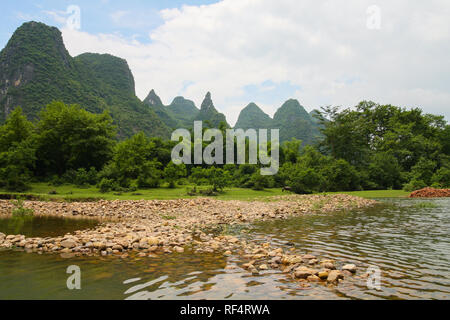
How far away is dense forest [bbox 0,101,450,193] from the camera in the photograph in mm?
30328

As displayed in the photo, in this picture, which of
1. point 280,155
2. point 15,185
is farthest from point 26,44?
point 280,155

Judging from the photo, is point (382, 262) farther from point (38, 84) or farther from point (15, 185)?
point (38, 84)

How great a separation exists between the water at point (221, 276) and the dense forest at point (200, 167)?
2033 centimetres

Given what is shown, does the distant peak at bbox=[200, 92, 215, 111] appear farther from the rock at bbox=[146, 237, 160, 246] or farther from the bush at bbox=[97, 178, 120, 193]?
the rock at bbox=[146, 237, 160, 246]

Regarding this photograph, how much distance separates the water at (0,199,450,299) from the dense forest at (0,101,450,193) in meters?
20.3

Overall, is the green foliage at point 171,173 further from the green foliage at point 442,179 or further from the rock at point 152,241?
the green foliage at point 442,179

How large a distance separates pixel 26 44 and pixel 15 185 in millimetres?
90262

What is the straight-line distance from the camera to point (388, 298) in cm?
427

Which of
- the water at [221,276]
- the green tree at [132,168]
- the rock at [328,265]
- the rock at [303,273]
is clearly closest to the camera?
the water at [221,276]

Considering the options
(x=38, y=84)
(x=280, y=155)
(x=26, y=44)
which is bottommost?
(x=280, y=155)

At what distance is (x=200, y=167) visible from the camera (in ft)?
123

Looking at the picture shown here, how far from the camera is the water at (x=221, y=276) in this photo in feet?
14.6

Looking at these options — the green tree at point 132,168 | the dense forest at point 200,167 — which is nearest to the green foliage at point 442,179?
the dense forest at point 200,167

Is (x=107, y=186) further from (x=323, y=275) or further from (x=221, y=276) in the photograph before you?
(x=323, y=275)
